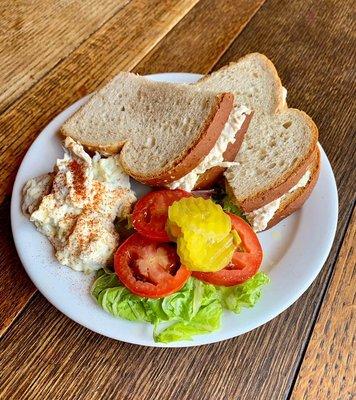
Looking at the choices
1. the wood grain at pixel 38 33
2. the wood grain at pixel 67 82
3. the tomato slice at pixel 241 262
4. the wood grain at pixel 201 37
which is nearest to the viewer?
the tomato slice at pixel 241 262

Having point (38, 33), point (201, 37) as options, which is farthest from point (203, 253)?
point (38, 33)

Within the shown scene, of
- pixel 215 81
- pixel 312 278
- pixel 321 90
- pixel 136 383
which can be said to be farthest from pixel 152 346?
pixel 321 90

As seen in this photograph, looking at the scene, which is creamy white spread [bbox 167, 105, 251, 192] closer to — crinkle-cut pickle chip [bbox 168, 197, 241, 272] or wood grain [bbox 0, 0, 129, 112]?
crinkle-cut pickle chip [bbox 168, 197, 241, 272]

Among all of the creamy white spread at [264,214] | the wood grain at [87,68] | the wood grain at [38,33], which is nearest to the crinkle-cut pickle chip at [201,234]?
the creamy white spread at [264,214]

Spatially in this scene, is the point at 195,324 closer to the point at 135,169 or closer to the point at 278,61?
the point at 135,169

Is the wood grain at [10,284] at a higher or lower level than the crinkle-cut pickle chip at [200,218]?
higher

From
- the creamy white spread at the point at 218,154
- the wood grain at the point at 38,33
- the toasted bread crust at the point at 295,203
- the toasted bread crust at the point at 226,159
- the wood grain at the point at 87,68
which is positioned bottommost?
the toasted bread crust at the point at 295,203

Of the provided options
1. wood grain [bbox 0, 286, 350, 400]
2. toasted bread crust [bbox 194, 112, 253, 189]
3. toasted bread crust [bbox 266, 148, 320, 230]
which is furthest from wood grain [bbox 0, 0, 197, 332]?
toasted bread crust [bbox 266, 148, 320, 230]

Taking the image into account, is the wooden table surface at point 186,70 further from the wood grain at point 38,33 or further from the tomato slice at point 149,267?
the tomato slice at point 149,267
